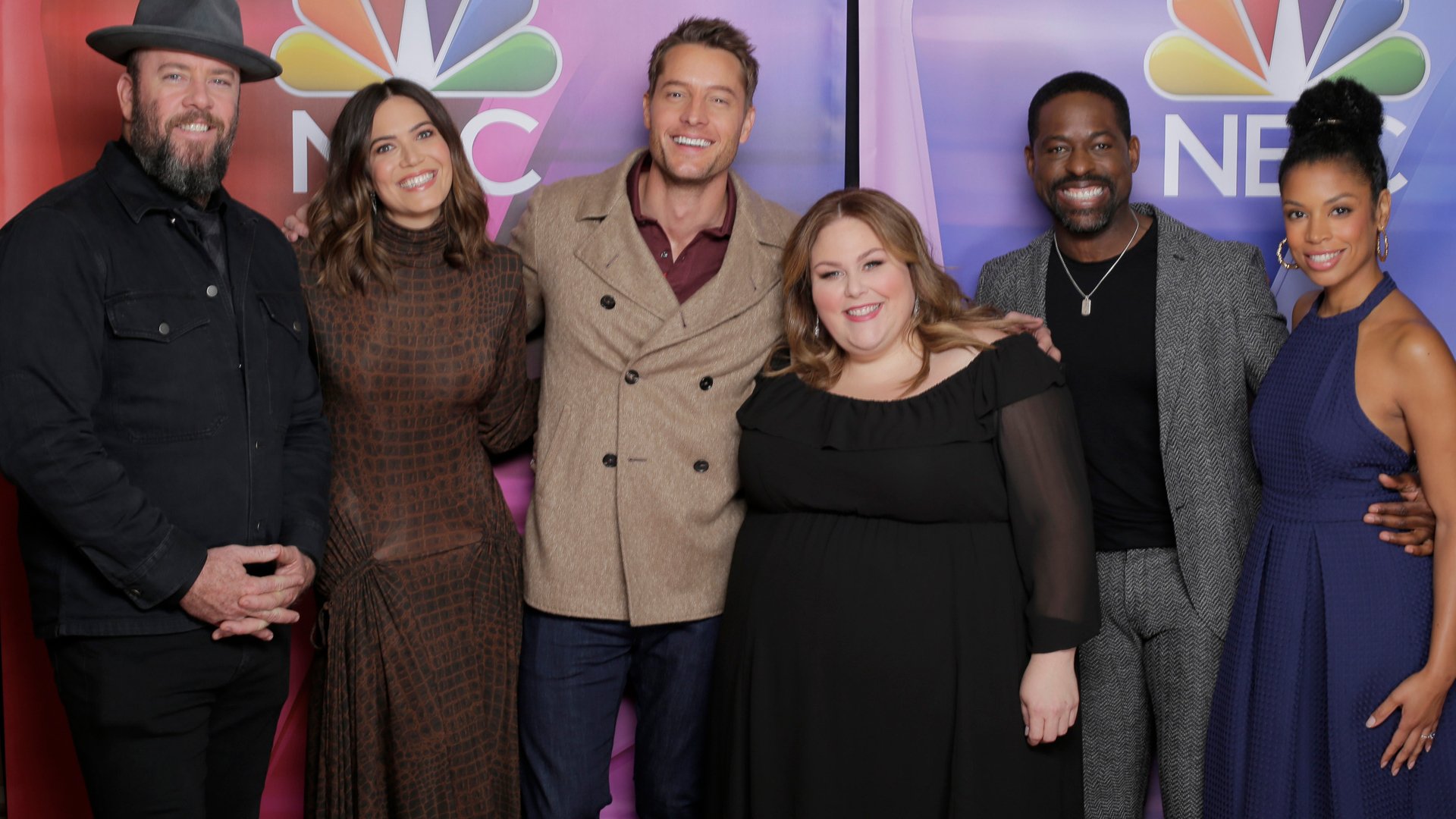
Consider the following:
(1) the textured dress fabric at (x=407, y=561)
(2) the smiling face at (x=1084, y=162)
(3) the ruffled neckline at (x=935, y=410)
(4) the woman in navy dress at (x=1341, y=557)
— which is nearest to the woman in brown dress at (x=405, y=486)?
(1) the textured dress fabric at (x=407, y=561)

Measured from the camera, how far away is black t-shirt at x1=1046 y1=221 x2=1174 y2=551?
2746 mm

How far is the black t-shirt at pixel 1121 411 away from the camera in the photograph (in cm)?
275

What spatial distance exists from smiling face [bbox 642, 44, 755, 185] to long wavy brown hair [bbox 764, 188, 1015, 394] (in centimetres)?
30

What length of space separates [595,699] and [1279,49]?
2543mm

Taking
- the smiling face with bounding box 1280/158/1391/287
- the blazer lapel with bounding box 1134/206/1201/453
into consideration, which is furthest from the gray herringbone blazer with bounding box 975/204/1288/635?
the smiling face with bounding box 1280/158/1391/287

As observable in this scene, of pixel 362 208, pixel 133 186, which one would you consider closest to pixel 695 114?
pixel 362 208

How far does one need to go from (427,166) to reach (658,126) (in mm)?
522

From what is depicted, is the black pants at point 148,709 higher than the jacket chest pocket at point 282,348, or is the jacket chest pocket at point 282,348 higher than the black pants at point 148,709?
the jacket chest pocket at point 282,348

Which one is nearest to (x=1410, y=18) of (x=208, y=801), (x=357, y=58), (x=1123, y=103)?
(x=1123, y=103)

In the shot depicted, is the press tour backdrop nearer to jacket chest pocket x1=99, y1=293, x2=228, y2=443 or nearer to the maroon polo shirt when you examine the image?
the maroon polo shirt

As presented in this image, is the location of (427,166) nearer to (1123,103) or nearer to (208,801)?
(208,801)

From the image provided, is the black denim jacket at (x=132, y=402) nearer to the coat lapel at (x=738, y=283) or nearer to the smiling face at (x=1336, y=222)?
the coat lapel at (x=738, y=283)

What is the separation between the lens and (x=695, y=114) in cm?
267

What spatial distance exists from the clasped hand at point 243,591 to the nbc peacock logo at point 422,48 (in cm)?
152
